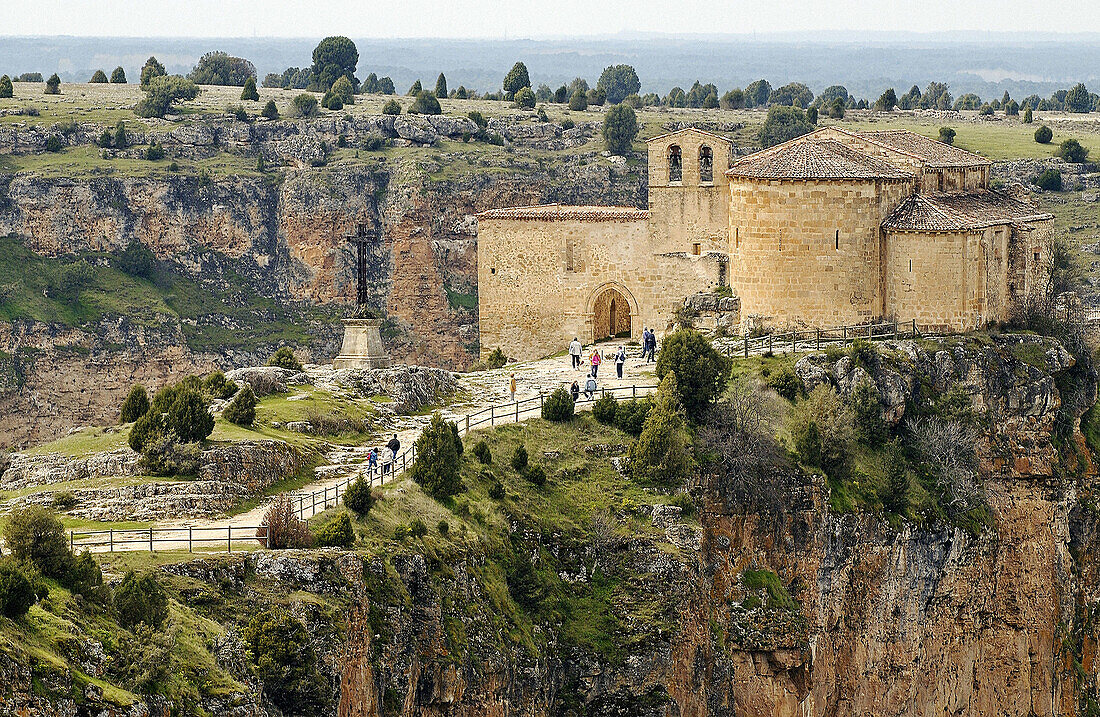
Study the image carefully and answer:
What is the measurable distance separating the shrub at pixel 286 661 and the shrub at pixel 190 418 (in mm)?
9126

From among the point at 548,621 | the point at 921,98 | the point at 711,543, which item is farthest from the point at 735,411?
the point at 921,98

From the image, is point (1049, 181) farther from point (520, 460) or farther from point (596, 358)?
point (520, 460)

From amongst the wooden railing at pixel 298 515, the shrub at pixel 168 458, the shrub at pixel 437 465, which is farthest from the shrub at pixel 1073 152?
the shrub at pixel 168 458

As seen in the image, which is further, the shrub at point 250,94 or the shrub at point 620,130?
the shrub at point 250,94

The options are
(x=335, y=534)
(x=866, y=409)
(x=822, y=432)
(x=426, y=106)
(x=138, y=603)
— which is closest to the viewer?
(x=138, y=603)

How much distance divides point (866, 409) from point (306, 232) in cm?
5828

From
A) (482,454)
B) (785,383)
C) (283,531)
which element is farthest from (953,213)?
(283,531)

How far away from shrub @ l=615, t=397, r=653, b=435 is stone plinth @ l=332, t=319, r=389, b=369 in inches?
338

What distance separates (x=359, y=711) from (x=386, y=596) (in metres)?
2.53

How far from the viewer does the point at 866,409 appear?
5250cm

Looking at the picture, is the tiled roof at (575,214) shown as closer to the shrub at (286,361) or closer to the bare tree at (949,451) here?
the shrub at (286,361)

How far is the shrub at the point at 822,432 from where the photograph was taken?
50469 mm

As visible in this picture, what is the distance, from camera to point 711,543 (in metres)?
48.2

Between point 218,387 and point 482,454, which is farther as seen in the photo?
point 218,387
